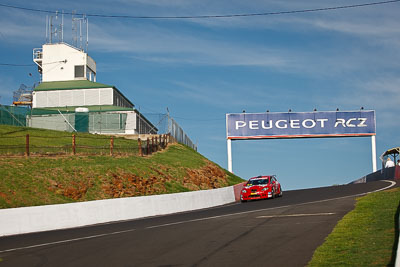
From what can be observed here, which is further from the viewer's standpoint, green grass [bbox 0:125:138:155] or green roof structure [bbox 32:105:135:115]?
green roof structure [bbox 32:105:135:115]

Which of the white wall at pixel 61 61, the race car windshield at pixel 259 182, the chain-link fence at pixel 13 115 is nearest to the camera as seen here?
the race car windshield at pixel 259 182

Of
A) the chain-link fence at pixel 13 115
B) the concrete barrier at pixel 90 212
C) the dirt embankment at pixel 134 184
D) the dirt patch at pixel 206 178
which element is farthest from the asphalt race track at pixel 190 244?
the chain-link fence at pixel 13 115

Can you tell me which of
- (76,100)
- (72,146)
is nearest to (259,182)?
(72,146)

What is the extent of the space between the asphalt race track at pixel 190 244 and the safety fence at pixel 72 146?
16.9 meters

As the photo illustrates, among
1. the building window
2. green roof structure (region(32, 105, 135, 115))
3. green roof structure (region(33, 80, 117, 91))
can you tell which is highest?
the building window

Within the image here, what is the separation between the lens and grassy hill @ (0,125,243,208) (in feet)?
89.9

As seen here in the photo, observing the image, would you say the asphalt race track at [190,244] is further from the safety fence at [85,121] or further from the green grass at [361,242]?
the safety fence at [85,121]

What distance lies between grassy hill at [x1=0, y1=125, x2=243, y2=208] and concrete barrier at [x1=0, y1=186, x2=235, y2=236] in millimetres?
3983

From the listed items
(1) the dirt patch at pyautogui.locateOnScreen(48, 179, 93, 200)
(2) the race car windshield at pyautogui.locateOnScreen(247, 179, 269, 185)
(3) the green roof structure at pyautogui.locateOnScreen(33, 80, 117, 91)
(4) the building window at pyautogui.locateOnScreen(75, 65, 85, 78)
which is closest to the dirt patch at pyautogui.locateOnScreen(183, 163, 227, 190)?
(2) the race car windshield at pyautogui.locateOnScreen(247, 179, 269, 185)

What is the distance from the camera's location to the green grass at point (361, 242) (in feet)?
32.6

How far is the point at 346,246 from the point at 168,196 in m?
16.9

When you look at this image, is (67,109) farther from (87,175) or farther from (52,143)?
(87,175)

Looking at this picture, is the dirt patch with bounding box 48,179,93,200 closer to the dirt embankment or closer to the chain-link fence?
the dirt embankment

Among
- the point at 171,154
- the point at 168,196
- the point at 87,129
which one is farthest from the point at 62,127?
the point at 168,196
